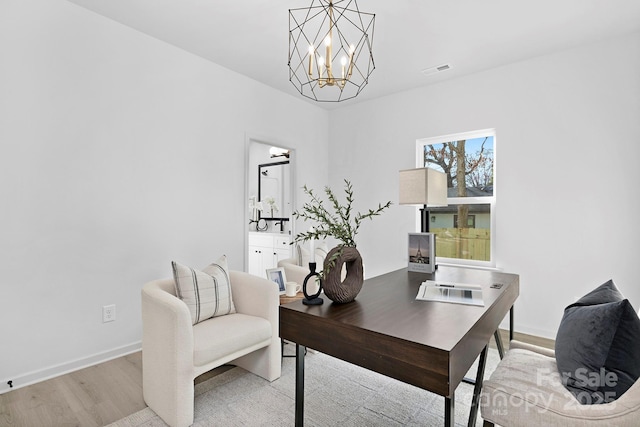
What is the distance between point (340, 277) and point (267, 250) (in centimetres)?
358

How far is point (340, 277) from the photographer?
60.4 inches

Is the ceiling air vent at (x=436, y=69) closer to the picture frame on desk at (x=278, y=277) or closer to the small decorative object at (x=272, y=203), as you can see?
the picture frame on desk at (x=278, y=277)

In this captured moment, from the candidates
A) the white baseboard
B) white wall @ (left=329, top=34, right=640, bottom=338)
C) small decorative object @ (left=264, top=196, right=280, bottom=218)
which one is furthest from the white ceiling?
the white baseboard

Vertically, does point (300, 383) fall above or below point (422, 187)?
below

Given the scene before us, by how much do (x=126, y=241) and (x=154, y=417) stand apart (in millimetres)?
1412

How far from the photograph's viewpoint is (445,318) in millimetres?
1343

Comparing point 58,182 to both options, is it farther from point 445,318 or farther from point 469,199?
point 469,199

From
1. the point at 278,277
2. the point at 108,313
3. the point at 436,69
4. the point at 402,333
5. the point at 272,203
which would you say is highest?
the point at 436,69

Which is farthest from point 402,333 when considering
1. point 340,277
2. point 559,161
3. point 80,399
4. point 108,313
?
point 559,161

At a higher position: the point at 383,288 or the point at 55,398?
the point at 383,288

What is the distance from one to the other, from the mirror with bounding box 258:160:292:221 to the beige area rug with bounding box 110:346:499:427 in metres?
2.97

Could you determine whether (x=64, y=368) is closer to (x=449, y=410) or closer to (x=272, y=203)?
(x=449, y=410)

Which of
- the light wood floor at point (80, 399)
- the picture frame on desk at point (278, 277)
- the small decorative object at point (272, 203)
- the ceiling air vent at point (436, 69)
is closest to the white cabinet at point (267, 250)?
the small decorative object at point (272, 203)

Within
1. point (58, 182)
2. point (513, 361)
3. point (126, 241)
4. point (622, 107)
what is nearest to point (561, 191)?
point (622, 107)
